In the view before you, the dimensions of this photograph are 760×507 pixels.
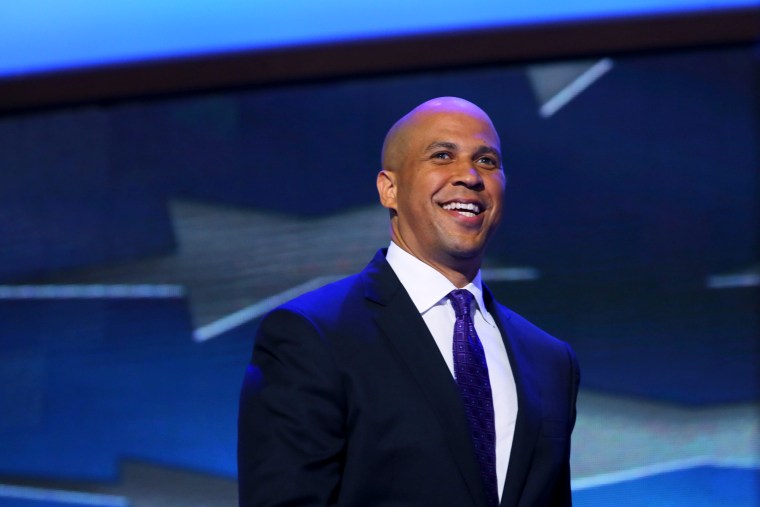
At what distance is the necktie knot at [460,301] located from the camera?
5.05 ft

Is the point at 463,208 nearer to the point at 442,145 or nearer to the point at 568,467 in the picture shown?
the point at 442,145

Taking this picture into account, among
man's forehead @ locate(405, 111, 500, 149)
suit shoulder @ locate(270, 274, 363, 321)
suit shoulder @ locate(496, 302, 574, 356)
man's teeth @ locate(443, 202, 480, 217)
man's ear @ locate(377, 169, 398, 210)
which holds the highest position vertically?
man's forehead @ locate(405, 111, 500, 149)

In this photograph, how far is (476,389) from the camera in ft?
4.77

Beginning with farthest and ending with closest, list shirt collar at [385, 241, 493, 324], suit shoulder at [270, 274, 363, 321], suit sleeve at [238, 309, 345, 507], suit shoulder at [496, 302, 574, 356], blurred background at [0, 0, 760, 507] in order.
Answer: blurred background at [0, 0, 760, 507], suit shoulder at [496, 302, 574, 356], shirt collar at [385, 241, 493, 324], suit shoulder at [270, 274, 363, 321], suit sleeve at [238, 309, 345, 507]

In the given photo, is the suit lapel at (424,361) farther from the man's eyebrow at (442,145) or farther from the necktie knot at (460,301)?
the man's eyebrow at (442,145)

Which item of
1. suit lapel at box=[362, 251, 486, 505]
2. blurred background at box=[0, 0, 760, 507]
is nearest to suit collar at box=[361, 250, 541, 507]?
suit lapel at box=[362, 251, 486, 505]

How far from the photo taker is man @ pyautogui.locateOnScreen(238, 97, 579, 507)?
4.44 feet

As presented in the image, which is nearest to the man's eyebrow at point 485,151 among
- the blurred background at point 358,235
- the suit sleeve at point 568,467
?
the suit sleeve at point 568,467

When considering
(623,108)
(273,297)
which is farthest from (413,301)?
(623,108)

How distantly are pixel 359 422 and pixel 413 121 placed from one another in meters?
0.53

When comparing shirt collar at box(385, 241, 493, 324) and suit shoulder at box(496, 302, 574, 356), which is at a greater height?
shirt collar at box(385, 241, 493, 324)

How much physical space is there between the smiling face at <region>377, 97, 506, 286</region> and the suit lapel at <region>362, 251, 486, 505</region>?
0.09 meters

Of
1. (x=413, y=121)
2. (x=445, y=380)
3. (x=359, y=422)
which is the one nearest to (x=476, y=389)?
(x=445, y=380)

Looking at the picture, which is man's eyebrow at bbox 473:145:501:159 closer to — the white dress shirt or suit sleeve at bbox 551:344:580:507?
the white dress shirt
